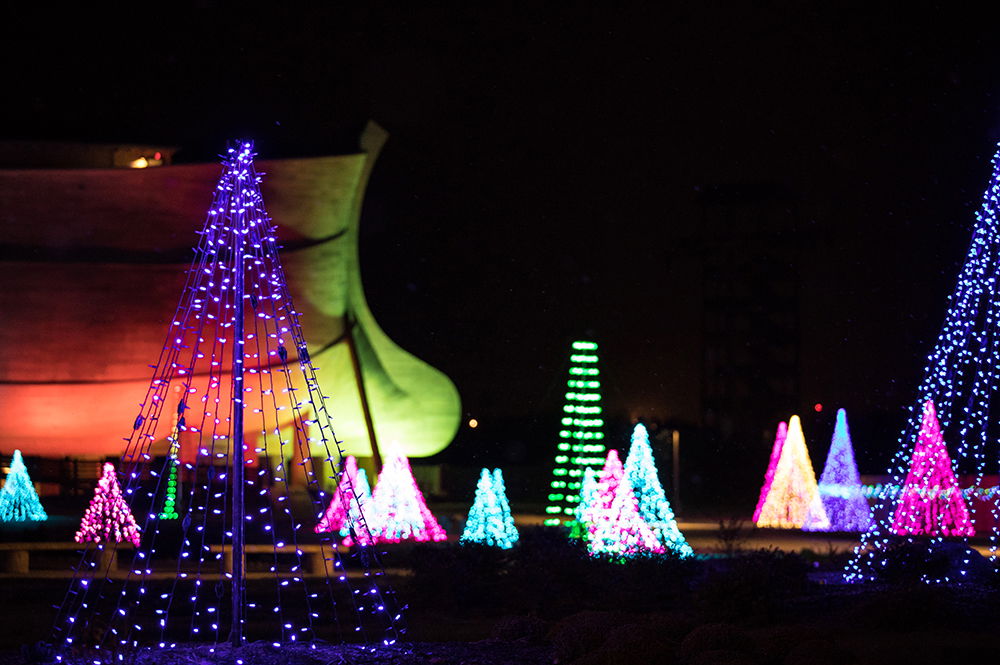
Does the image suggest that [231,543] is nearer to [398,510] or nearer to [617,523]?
[617,523]

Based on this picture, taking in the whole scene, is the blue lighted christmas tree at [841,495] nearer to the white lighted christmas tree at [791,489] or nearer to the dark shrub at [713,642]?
the white lighted christmas tree at [791,489]

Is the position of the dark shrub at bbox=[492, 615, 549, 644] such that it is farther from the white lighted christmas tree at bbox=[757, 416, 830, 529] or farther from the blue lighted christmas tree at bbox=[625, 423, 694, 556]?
the white lighted christmas tree at bbox=[757, 416, 830, 529]

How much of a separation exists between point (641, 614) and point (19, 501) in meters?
17.4

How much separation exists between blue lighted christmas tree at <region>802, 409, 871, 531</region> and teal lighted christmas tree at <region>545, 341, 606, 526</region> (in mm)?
5379

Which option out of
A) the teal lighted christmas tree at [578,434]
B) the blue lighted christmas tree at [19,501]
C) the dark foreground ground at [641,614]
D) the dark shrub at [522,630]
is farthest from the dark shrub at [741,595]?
the blue lighted christmas tree at [19,501]

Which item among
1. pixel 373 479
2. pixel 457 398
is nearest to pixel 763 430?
pixel 457 398

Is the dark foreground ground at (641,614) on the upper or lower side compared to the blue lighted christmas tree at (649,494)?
lower

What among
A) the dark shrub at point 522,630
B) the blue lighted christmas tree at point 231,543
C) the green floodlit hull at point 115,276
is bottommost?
the dark shrub at point 522,630

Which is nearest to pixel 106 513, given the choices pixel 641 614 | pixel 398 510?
pixel 398 510

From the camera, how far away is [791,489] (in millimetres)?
29906

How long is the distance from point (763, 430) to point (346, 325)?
856 inches

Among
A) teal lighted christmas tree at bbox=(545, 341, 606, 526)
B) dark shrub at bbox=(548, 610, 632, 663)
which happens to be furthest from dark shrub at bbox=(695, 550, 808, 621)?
teal lighted christmas tree at bbox=(545, 341, 606, 526)

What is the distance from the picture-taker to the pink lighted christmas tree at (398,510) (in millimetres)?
23797

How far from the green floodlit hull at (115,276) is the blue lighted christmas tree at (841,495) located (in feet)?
44.1
